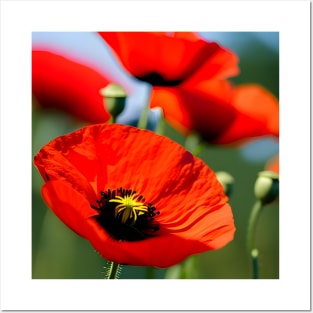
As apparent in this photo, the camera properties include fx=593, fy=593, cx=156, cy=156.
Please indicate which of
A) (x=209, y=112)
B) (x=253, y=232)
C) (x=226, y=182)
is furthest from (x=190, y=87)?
(x=253, y=232)

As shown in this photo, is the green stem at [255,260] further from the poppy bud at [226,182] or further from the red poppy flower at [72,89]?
the red poppy flower at [72,89]

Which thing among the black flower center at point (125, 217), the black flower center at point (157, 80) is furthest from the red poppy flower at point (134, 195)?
the black flower center at point (157, 80)

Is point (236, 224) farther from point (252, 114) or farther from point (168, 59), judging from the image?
point (168, 59)

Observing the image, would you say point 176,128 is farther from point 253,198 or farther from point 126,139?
point 253,198

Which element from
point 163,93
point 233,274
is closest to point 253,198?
point 233,274

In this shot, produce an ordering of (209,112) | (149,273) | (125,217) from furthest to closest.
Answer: (149,273)
(209,112)
(125,217)

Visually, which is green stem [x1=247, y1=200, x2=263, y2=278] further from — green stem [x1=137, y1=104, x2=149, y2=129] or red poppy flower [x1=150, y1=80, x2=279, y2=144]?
green stem [x1=137, y1=104, x2=149, y2=129]
